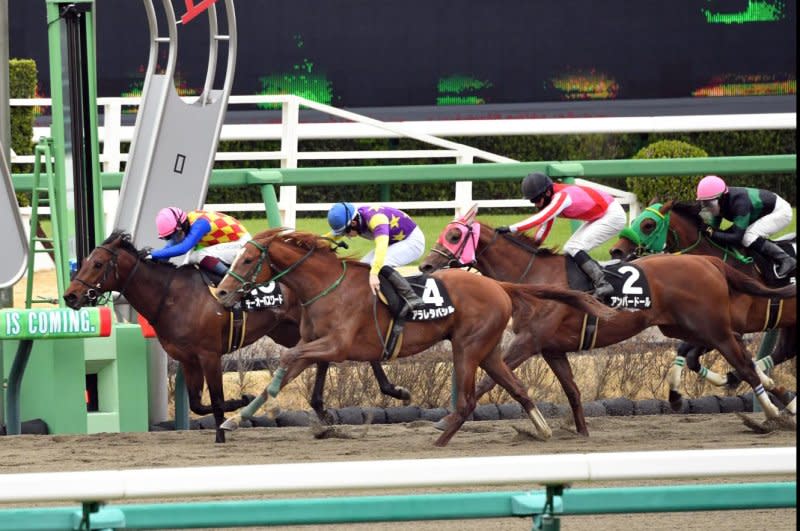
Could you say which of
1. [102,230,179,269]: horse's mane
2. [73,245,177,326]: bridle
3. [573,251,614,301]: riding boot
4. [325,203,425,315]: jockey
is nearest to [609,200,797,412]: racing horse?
[573,251,614,301]: riding boot

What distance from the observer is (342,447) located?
705 cm

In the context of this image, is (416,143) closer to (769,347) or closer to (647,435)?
(769,347)

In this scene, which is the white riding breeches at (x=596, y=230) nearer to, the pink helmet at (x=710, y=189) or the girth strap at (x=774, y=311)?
the pink helmet at (x=710, y=189)

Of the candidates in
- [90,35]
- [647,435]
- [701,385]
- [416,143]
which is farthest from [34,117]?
[647,435]

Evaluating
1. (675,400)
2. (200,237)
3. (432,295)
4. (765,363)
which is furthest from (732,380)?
(200,237)

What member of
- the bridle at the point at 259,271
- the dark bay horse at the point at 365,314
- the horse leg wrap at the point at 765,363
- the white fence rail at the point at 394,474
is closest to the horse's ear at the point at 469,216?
the dark bay horse at the point at 365,314

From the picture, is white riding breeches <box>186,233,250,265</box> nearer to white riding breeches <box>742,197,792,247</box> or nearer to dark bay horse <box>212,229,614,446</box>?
dark bay horse <box>212,229,614,446</box>

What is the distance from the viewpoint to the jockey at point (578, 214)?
7562 mm

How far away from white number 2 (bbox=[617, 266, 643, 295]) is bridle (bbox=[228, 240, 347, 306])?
1334 millimetres

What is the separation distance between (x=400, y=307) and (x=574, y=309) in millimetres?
880

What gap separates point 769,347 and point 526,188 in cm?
188

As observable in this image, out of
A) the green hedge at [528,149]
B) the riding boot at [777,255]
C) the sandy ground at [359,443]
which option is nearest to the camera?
the sandy ground at [359,443]

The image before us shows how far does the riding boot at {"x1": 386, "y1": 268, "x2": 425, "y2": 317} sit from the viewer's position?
7.07m

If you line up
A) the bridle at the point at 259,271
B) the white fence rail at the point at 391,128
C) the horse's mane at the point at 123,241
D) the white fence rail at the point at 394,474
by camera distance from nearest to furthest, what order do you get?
the white fence rail at the point at 394,474 < the bridle at the point at 259,271 < the horse's mane at the point at 123,241 < the white fence rail at the point at 391,128
